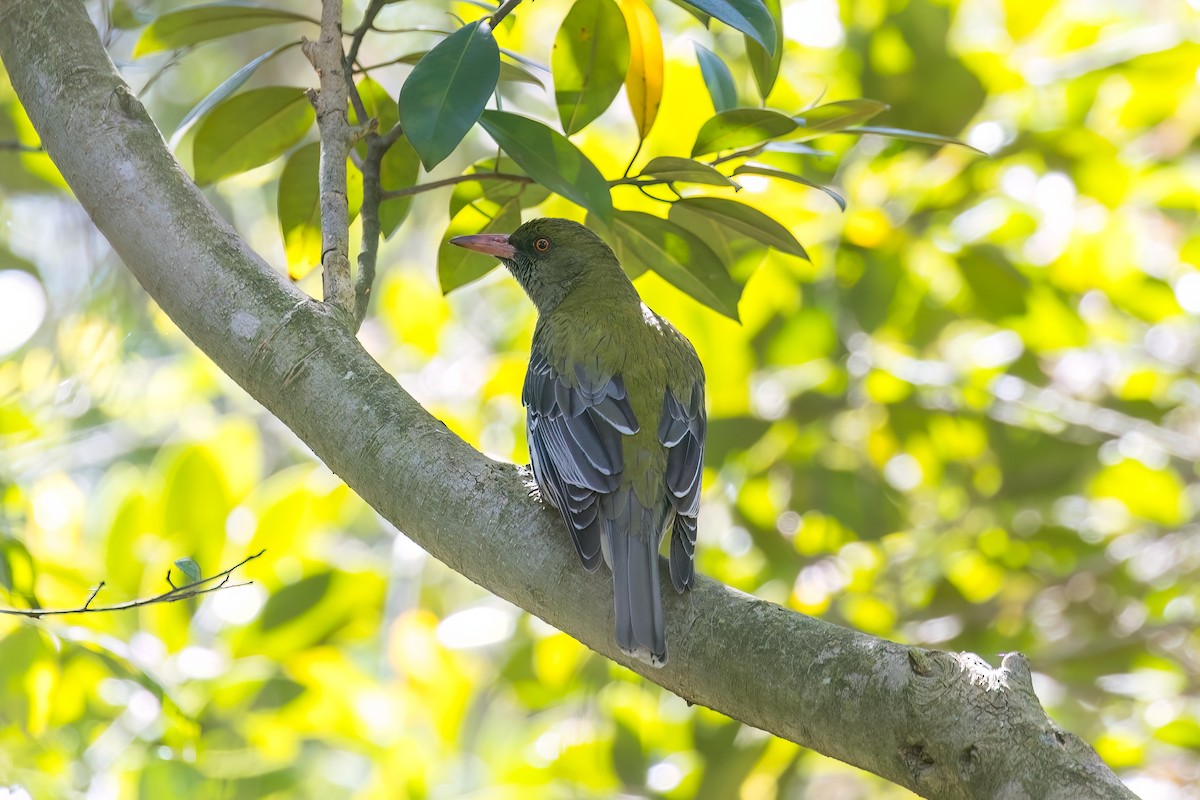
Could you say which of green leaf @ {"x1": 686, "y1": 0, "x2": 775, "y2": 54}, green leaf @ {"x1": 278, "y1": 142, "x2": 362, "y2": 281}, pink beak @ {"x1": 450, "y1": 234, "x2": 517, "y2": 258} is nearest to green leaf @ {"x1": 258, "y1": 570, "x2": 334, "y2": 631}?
green leaf @ {"x1": 278, "y1": 142, "x2": 362, "y2": 281}

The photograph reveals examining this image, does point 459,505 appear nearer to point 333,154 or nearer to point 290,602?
point 333,154

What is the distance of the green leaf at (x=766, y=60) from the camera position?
2457mm

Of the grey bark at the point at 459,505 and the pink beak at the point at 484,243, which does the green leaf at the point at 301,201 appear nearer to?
the pink beak at the point at 484,243

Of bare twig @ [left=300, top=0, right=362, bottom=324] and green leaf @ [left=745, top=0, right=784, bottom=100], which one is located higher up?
green leaf @ [left=745, top=0, right=784, bottom=100]

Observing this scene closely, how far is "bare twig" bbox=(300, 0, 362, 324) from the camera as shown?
7.63 feet

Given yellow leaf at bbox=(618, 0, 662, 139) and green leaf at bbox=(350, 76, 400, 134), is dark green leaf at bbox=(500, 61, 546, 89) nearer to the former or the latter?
yellow leaf at bbox=(618, 0, 662, 139)

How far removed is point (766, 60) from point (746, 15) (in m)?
0.38

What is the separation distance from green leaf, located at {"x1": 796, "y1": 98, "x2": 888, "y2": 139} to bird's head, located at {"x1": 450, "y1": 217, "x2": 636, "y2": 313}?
1327mm

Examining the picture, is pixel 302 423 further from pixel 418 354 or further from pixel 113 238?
pixel 418 354

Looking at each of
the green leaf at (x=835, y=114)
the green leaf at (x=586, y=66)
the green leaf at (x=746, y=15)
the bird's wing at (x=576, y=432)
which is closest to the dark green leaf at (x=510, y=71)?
the green leaf at (x=586, y=66)

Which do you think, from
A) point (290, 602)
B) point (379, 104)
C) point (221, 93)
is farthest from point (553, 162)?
point (290, 602)

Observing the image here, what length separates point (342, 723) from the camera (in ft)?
12.9

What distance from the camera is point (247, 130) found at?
2.85 m

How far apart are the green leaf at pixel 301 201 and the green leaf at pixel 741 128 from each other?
98 cm
